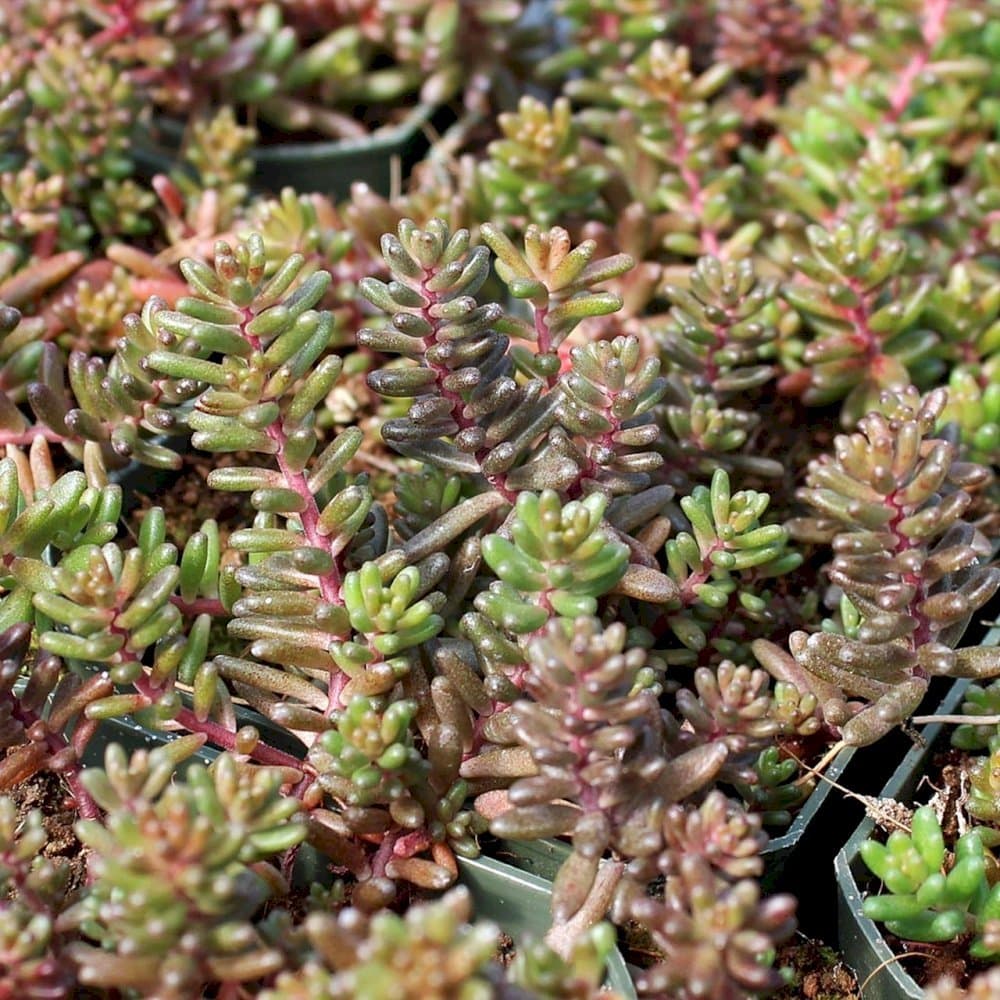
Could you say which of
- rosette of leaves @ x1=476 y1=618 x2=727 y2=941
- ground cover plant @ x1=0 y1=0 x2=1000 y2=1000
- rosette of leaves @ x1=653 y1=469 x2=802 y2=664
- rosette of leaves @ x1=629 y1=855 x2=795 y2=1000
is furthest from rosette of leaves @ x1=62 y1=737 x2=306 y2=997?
rosette of leaves @ x1=653 y1=469 x2=802 y2=664

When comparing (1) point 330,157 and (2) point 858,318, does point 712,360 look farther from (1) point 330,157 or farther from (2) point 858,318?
(1) point 330,157

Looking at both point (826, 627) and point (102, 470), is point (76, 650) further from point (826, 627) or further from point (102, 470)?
point (826, 627)

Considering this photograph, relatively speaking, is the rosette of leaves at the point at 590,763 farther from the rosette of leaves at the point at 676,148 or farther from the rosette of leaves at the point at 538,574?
the rosette of leaves at the point at 676,148

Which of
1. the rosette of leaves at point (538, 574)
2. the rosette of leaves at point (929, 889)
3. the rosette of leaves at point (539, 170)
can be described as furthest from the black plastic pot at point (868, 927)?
the rosette of leaves at point (539, 170)

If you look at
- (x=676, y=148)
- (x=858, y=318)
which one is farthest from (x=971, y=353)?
(x=676, y=148)

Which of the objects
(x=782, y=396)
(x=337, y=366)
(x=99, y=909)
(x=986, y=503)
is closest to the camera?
(x=99, y=909)

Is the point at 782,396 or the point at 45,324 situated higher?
the point at 45,324

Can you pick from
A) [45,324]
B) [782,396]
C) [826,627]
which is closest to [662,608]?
[826,627]
